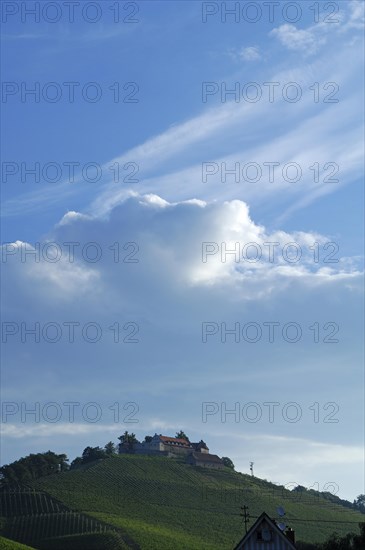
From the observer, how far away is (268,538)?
64500 millimetres

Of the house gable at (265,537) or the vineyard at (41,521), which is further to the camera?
the vineyard at (41,521)

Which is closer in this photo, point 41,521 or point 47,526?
point 47,526

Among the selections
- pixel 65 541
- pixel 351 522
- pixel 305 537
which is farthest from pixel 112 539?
pixel 351 522

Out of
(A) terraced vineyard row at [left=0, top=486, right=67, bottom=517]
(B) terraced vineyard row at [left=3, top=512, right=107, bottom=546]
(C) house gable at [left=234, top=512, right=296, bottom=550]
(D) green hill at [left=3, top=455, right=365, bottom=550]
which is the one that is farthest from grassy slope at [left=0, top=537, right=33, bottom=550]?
(C) house gable at [left=234, top=512, right=296, bottom=550]

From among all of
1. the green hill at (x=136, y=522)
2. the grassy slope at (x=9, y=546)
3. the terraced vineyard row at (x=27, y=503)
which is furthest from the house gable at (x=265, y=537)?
the terraced vineyard row at (x=27, y=503)

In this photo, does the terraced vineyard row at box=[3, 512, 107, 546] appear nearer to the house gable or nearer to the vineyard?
the vineyard

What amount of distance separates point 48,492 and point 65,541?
172 feet

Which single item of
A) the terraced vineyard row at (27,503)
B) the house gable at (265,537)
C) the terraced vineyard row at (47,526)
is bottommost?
the house gable at (265,537)

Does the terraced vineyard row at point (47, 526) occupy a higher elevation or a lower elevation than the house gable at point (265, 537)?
higher

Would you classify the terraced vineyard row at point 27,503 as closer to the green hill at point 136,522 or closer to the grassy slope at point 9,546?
the green hill at point 136,522

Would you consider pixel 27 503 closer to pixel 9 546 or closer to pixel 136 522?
pixel 136 522

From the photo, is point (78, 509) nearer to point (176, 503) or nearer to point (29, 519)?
point (29, 519)

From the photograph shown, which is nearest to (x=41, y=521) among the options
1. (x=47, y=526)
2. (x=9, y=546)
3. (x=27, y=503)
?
(x=47, y=526)

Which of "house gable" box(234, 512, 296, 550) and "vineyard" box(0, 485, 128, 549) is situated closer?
"house gable" box(234, 512, 296, 550)
